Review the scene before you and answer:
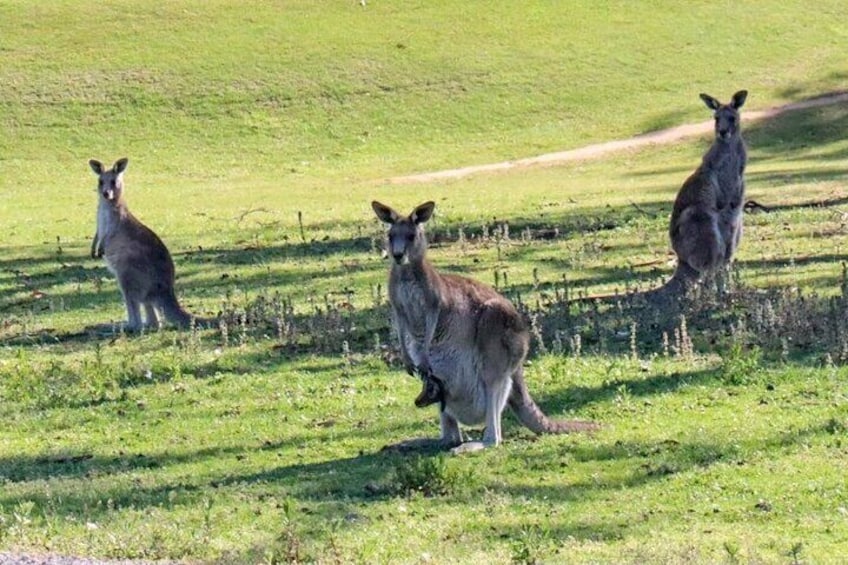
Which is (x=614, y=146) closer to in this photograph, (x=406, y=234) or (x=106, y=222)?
(x=106, y=222)

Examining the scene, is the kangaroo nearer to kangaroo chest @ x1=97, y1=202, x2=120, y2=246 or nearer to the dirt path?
kangaroo chest @ x1=97, y1=202, x2=120, y2=246

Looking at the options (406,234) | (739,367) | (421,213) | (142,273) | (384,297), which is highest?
(421,213)

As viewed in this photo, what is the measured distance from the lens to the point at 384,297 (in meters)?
15.4

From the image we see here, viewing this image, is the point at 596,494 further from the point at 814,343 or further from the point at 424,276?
the point at 814,343

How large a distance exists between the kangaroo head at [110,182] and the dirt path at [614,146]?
42.7 feet

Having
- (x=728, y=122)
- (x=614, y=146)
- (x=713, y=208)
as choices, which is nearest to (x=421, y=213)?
(x=713, y=208)

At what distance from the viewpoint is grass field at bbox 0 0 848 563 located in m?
8.20

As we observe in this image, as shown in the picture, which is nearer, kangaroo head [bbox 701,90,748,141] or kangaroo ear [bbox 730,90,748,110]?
kangaroo ear [bbox 730,90,748,110]

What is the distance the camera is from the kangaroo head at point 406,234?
31.1ft

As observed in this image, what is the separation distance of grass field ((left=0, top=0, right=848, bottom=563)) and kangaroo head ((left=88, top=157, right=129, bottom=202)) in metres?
1.15

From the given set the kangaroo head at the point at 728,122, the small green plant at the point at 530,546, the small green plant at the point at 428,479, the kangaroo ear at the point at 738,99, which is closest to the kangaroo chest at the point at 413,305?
the small green plant at the point at 428,479

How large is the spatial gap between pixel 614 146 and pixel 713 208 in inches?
636

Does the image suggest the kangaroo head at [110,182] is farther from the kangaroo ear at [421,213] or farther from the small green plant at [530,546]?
the small green plant at [530,546]

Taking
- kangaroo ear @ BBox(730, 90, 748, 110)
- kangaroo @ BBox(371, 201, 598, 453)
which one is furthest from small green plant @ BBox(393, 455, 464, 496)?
kangaroo ear @ BBox(730, 90, 748, 110)
